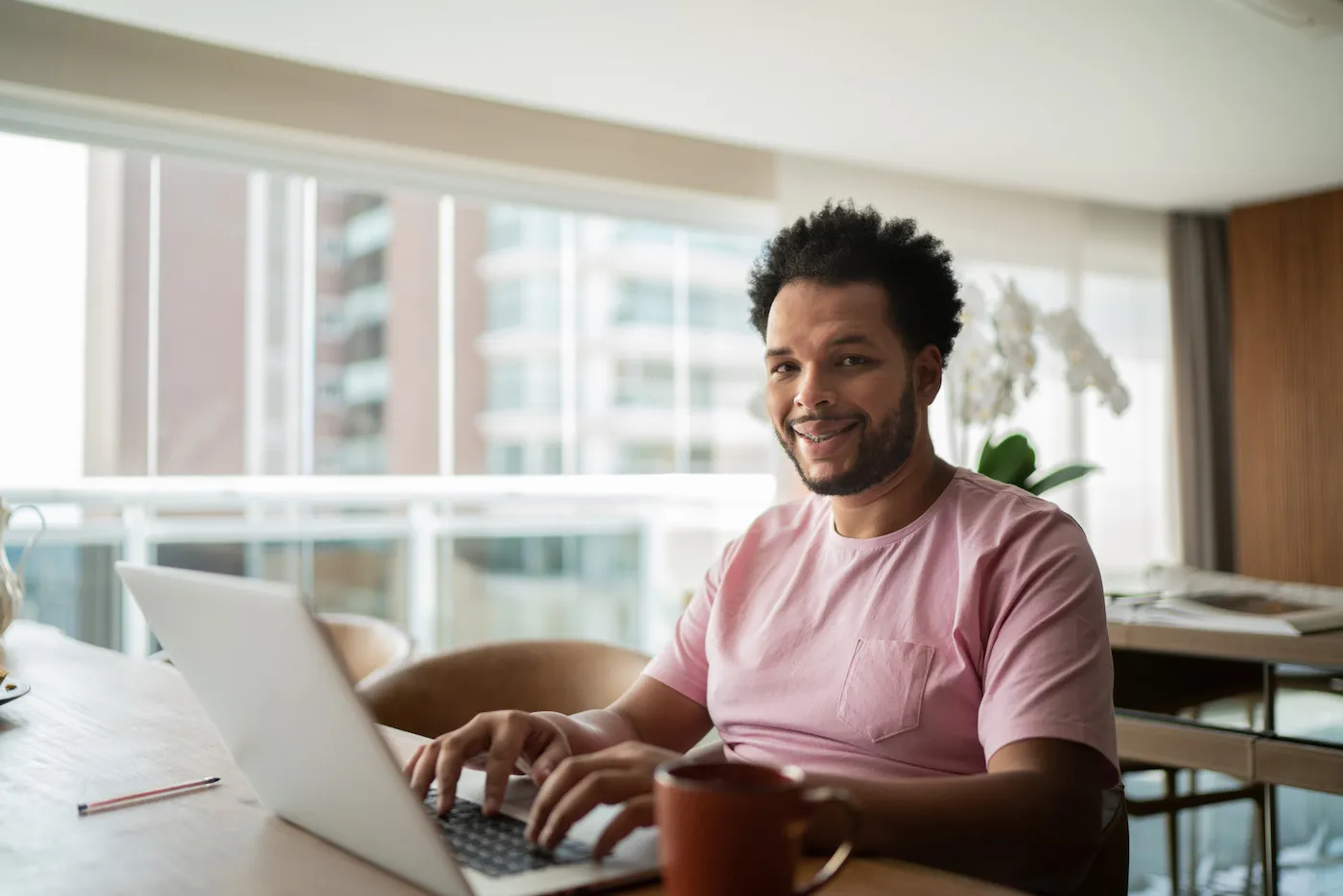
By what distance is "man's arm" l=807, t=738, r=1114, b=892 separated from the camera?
89 centimetres

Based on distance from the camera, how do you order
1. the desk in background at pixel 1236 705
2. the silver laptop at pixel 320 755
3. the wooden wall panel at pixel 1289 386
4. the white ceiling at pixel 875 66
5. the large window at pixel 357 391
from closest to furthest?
the silver laptop at pixel 320 755 → the desk in background at pixel 1236 705 → the white ceiling at pixel 875 66 → the large window at pixel 357 391 → the wooden wall panel at pixel 1289 386

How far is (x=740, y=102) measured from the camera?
4027 millimetres

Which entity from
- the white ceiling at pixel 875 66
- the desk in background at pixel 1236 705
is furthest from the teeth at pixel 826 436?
the white ceiling at pixel 875 66

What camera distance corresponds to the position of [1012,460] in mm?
2600

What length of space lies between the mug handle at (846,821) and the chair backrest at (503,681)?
3.76 feet

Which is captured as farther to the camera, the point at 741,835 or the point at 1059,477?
the point at 1059,477

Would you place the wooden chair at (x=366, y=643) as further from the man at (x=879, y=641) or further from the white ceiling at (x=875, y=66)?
the white ceiling at (x=875, y=66)

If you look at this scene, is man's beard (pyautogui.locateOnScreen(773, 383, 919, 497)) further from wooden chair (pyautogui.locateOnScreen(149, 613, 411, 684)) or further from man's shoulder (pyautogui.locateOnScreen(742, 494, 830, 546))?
wooden chair (pyautogui.locateOnScreen(149, 613, 411, 684))

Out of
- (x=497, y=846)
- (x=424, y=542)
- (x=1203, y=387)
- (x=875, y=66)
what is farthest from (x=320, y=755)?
(x=1203, y=387)

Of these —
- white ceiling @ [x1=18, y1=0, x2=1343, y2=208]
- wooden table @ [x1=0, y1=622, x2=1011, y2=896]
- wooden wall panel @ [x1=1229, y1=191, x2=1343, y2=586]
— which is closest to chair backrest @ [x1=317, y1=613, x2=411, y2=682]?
wooden table @ [x1=0, y1=622, x2=1011, y2=896]

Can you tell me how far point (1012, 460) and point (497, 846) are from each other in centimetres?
199

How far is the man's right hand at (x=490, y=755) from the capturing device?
0.95 m

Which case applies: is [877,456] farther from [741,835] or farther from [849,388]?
[741,835]

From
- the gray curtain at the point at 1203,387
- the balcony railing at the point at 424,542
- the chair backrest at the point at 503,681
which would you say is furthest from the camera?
the gray curtain at the point at 1203,387
